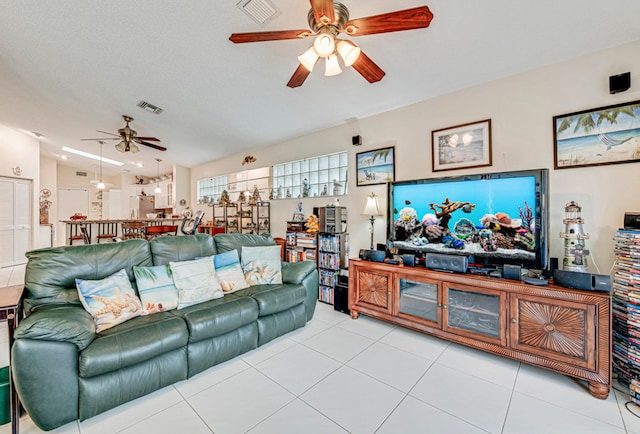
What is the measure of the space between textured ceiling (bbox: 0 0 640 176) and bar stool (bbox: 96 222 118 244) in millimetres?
2716

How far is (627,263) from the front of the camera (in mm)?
1800

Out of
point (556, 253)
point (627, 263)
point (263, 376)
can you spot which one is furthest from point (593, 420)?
point (263, 376)

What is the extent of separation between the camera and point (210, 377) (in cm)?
199

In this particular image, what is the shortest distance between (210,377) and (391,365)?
1469 millimetres

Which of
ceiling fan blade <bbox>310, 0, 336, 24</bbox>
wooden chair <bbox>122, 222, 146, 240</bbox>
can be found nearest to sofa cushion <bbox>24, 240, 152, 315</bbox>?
ceiling fan blade <bbox>310, 0, 336, 24</bbox>

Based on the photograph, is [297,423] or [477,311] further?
[477,311]

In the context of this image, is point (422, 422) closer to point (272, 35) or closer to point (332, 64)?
point (332, 64)

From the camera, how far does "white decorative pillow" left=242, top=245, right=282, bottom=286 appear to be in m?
2.82

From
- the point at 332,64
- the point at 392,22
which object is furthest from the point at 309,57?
the point at 392,22

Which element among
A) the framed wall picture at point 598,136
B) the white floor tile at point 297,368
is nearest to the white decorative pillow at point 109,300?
the white floor tile at point 297,368

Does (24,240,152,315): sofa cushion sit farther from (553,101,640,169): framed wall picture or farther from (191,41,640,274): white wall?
(553,101,640,169): framed wall picture

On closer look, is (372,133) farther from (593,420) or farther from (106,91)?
(106,91)

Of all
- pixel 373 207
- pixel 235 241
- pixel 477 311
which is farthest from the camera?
pixel 373 207

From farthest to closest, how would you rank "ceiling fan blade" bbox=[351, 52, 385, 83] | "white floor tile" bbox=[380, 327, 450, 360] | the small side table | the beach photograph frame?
the beach photograph frame
"white floor tile" bbox=[380, 327, 450, 360]
"ceiling fan blade" bbox=[351, 52, 385, 83]
the small side table
